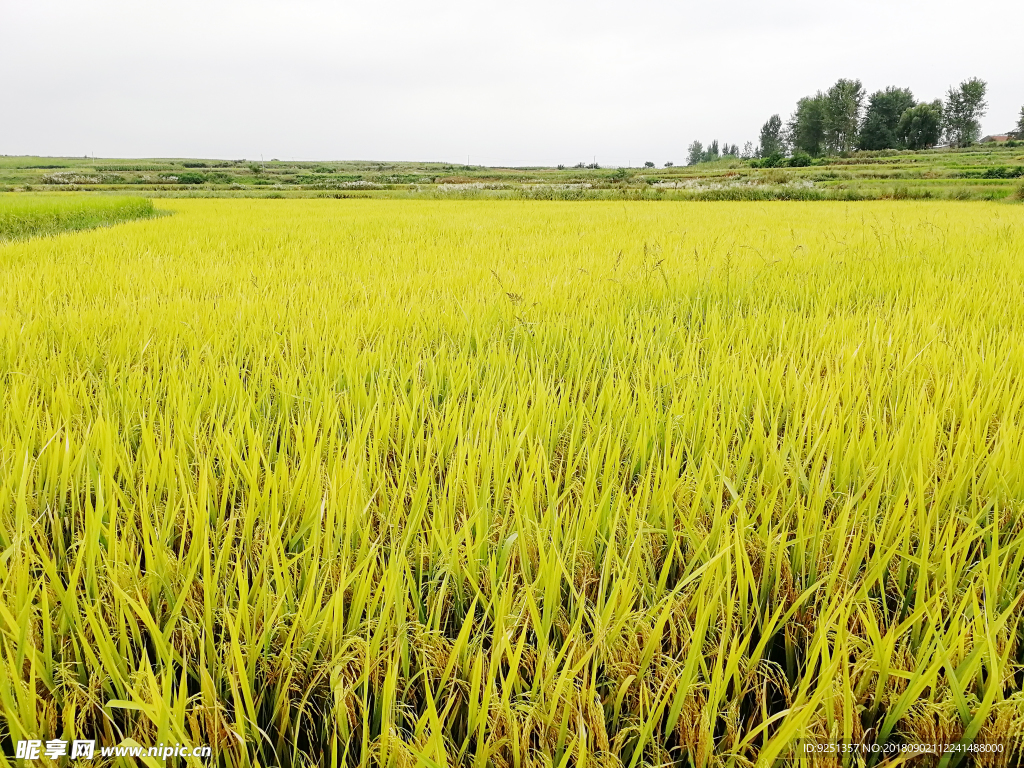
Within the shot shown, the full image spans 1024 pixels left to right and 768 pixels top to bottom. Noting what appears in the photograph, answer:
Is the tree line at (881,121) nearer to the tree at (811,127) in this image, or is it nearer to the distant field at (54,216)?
the tree at (811,127)

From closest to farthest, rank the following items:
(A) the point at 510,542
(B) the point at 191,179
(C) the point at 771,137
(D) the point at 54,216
Result: 1. (A) the point at 510,542
2. (D) the point at 54,216
3. (B) the point at 191,179
4. (C) the point at 771,137

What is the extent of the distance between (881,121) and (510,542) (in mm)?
79041

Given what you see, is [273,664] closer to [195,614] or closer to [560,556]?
[195,614]

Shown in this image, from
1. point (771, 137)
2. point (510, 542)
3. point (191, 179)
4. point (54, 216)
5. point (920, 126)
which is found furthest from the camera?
point (771, 137)

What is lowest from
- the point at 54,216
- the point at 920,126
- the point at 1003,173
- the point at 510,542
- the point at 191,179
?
the point at 510,542

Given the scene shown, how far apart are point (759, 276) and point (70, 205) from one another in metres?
11.4

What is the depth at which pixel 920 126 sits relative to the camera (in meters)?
56.8

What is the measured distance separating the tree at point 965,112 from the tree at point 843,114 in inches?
514

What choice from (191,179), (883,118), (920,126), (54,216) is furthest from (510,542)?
(883,118)

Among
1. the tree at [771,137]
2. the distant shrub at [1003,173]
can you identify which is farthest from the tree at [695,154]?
the distant shrub at [1003,173]

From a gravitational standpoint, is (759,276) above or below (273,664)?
above

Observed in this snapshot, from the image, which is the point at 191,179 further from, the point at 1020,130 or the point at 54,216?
the point at 1020,130

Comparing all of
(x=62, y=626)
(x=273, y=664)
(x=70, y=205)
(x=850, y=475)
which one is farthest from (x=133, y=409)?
(x=70, y=205)

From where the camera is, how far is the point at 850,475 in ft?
3.42
